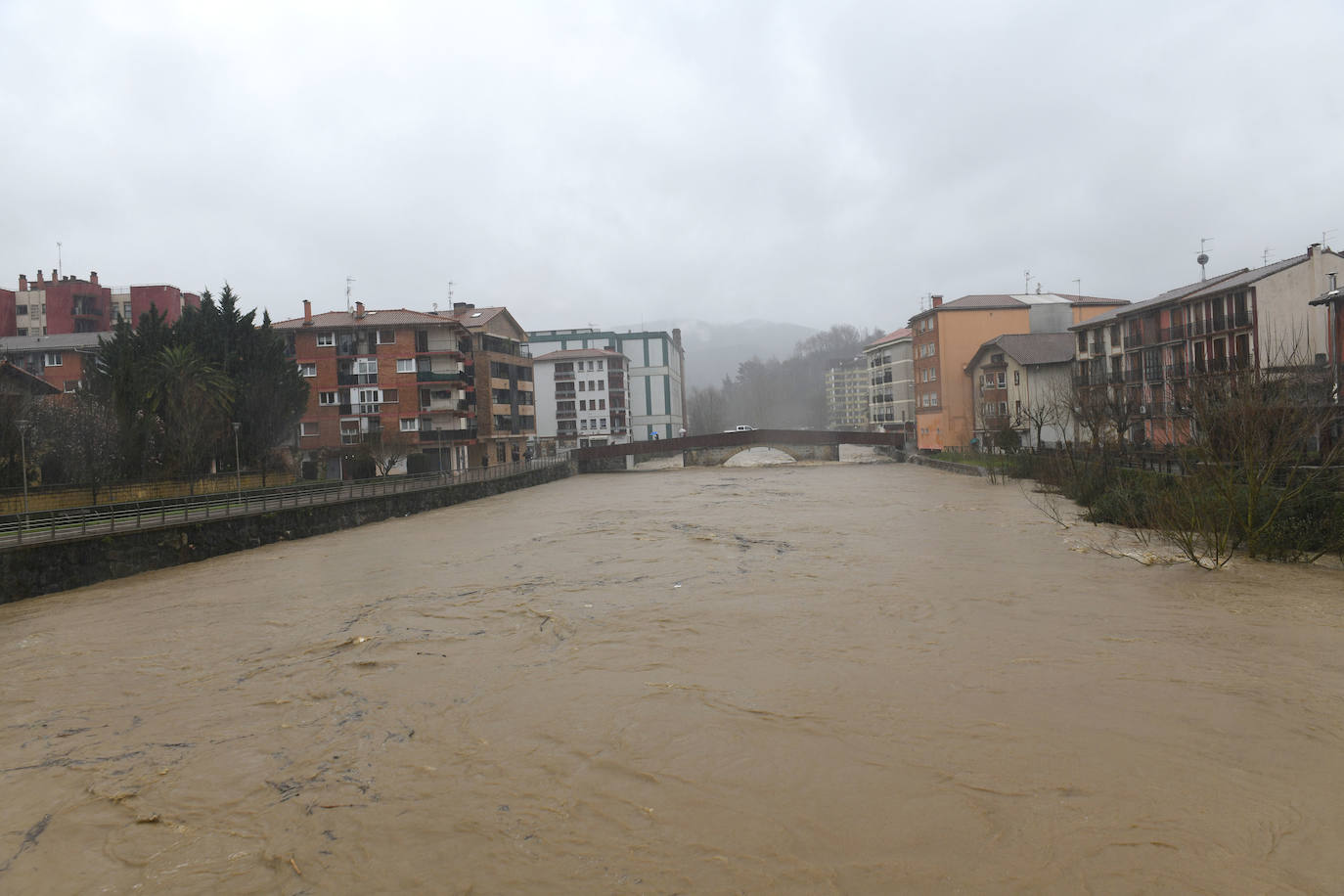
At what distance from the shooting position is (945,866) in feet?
22.1

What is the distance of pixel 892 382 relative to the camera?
8031 cm

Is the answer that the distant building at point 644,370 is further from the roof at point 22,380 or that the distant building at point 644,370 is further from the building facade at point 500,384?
the roof at point 22,380

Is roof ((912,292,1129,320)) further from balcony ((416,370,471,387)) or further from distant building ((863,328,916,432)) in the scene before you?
balcony ((416,370,471,387))

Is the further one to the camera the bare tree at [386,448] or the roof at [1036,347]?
the roof at [1036,347]

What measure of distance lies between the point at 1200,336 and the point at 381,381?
44.0 metres

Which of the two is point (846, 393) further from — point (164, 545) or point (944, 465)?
point (164, 545)

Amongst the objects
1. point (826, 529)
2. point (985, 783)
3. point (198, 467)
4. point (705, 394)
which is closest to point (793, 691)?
point (985, 783)

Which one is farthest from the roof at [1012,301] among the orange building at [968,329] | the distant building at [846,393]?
the distant building at [846,393]

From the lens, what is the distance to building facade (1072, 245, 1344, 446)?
32.0 meters

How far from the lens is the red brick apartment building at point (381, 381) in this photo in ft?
177

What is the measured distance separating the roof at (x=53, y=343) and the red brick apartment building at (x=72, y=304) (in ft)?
20.4

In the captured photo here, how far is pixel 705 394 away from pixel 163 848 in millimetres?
143525

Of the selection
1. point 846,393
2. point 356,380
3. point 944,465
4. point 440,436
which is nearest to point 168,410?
point 356,380

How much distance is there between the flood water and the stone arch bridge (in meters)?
50.8
